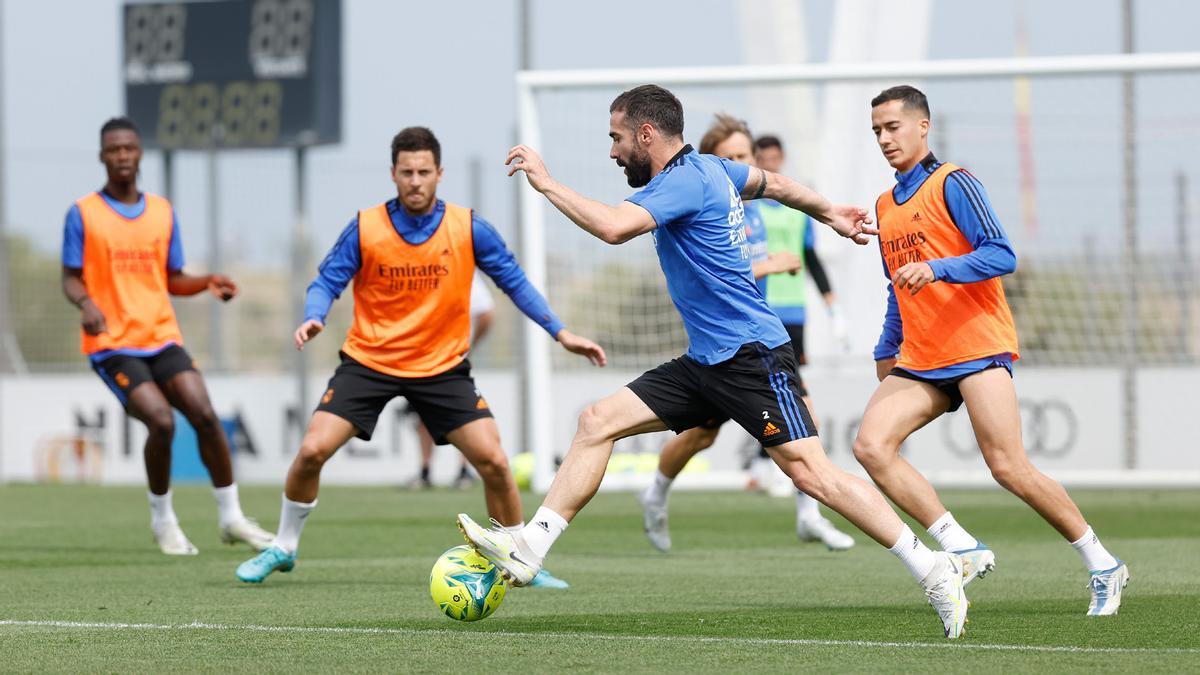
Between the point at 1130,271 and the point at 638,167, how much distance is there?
11.4 m

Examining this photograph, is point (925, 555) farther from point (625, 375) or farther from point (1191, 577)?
point (625, 375)

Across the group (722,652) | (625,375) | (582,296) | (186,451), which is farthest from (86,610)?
(186,451)

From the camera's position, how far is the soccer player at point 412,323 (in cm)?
857

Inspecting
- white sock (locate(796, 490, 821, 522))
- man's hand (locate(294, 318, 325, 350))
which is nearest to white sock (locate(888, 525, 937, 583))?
man's hand (locate(294, 318, 325, 350))

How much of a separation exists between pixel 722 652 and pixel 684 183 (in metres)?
1.68

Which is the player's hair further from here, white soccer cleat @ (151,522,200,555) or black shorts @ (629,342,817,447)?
white soccer cleat @ (151,522,200,555)

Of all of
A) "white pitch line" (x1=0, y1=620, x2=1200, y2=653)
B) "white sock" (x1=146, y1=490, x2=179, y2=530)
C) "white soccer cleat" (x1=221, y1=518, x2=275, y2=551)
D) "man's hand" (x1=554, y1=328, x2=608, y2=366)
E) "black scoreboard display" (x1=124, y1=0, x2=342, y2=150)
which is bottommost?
"white soccer cleat" (x1=221, y1=518, x2=275, y2=551)

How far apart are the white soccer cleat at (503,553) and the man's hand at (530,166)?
1197 mm

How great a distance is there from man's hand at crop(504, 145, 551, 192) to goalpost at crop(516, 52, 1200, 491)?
885 centimetres

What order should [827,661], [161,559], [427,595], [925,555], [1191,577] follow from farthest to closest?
[161,559] < [1191,577] < [427,595] < [925,555] < [827,661]

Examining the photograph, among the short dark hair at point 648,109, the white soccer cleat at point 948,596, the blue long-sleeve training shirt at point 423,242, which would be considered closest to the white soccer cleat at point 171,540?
the blue long-sleeve training shirt at point 423,242

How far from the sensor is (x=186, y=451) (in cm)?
2156

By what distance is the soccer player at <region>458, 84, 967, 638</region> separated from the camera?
666 cm

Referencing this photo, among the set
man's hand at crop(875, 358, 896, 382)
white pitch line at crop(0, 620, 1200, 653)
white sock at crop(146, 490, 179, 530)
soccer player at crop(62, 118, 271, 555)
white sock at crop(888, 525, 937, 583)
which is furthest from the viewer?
white sock at crop(146, 490, 179, 530)
